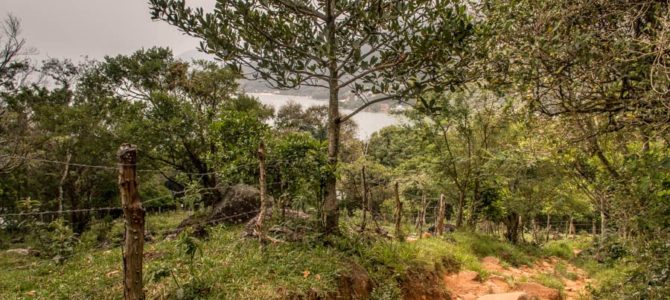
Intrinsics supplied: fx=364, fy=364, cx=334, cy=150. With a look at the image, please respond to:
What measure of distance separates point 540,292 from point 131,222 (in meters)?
7.29

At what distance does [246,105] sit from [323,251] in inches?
506

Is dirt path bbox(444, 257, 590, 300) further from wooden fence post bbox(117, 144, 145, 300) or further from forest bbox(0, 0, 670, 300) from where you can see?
wooden fence post bbox(117, 144, 145, 300)

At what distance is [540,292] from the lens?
711 centimetres

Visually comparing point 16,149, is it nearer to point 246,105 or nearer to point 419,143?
point 246,105

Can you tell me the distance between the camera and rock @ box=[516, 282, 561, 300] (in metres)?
6.93

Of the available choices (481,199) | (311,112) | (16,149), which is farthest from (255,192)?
(311,112)

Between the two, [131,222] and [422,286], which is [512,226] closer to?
[422,286]

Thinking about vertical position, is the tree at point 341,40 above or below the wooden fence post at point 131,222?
above

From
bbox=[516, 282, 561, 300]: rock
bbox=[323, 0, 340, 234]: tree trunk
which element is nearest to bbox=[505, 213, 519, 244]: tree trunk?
bbox=[516, 282, 561, 300]: rock

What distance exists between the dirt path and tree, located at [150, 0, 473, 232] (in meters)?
3.70

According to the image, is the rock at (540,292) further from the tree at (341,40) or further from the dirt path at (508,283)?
the tree at (341,40)

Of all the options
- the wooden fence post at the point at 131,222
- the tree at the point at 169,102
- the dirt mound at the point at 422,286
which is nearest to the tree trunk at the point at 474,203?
the dirt mound at the point at 422,286

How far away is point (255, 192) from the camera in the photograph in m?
11.6

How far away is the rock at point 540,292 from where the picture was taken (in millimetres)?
6925
